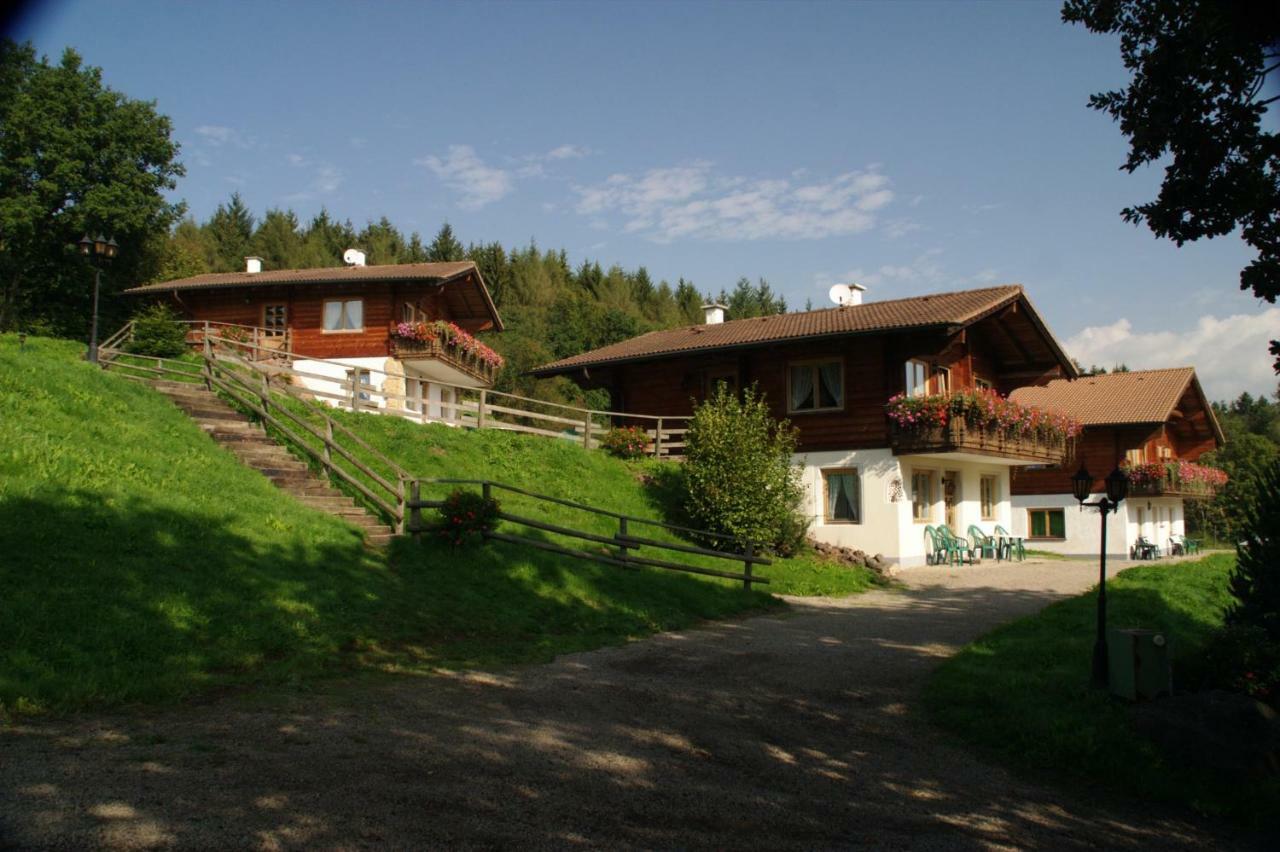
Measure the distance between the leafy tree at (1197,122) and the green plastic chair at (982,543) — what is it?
65.6ft

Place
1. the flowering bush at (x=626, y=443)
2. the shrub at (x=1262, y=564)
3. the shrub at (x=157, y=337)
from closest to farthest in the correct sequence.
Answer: the shrub at (x=1262, y=564), the flowering bush at (x=626, y=443), the shrub at (x=157, y=337)

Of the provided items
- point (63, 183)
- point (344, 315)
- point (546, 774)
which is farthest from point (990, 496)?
point (63, 183)

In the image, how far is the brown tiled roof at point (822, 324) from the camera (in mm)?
24828

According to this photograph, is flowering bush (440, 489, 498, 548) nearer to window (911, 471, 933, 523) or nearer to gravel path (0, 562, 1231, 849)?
gravel path (0, 562, 1231, 849)

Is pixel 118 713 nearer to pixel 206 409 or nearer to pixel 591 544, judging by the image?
pixel 591 544

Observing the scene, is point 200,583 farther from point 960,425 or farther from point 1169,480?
point 1169,480

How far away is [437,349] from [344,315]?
364 cm

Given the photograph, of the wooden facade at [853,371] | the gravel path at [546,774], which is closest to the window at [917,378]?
the wooden facade at [853,371]

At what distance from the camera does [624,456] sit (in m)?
26.0

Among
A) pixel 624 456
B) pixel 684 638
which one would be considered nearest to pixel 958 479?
pixel 624 456

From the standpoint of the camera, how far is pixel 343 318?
3278 cm

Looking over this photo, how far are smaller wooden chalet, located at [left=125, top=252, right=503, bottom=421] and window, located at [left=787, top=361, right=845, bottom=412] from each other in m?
11.8

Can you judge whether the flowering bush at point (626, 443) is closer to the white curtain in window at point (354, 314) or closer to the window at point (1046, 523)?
the white curtain in window at point (354, 314)

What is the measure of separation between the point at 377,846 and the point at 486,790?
106cm
